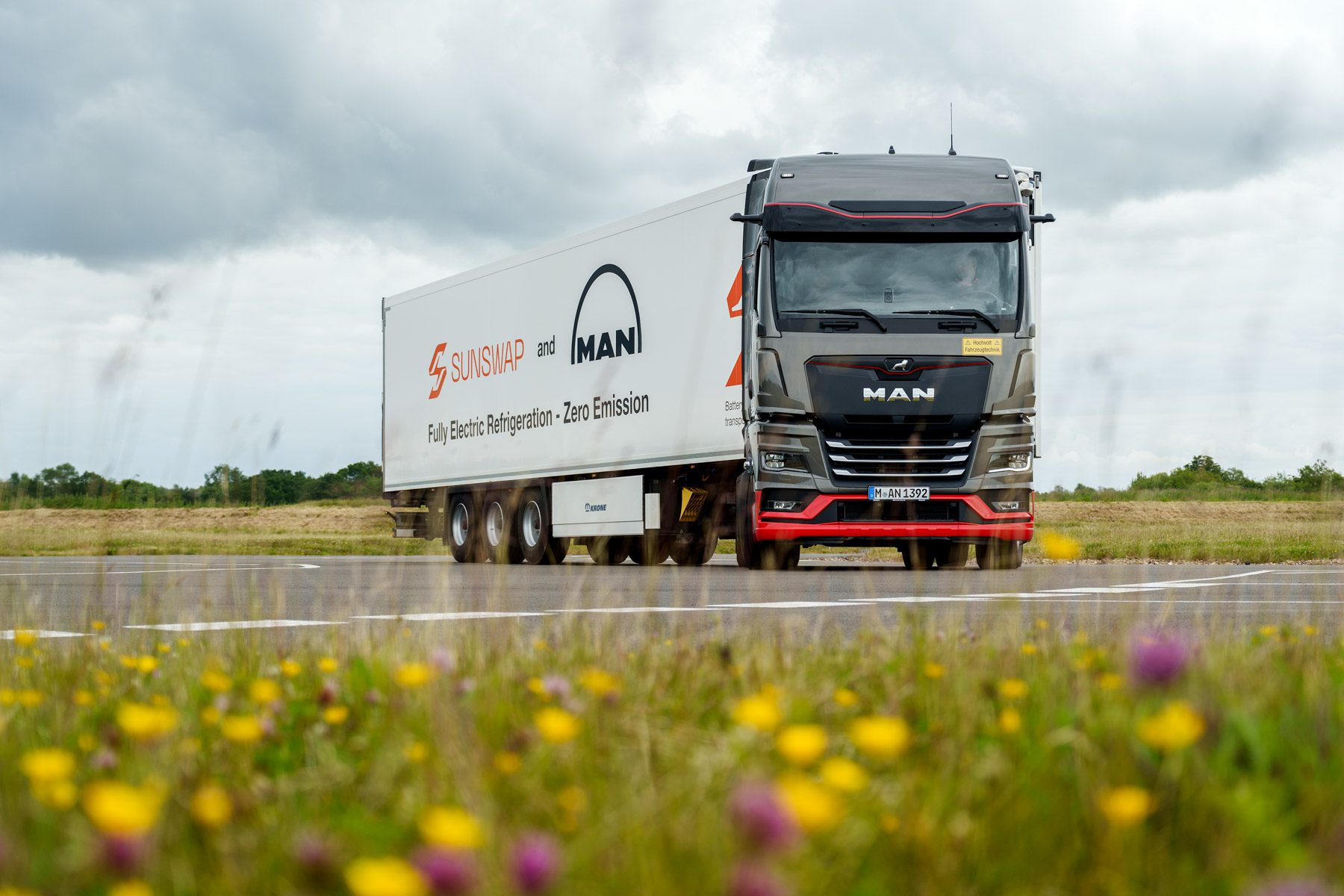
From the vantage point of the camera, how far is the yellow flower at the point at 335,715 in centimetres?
290

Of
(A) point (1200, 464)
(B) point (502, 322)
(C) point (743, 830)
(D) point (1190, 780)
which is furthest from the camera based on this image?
(B) point (502, 322)

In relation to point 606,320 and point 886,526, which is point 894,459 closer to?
point 886,526

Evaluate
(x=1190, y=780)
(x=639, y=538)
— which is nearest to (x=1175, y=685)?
(x=1190, y=780)

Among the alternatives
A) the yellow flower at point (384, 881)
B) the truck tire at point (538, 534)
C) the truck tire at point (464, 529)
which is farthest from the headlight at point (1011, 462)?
the yellow flower at point (384, 881)

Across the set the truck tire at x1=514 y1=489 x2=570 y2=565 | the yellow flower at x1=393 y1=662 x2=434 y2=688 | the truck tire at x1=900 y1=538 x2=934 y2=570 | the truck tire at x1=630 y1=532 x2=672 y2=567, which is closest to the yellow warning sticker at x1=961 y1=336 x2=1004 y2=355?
the truck tire at x1=900 y1=538 x2=934 y2=570

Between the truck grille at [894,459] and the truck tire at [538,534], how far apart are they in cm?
642

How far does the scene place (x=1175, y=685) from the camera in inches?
100

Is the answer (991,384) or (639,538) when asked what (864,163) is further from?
(639,538)

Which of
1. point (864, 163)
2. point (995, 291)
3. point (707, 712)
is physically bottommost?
point (707, 712)

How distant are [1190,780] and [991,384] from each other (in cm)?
1121

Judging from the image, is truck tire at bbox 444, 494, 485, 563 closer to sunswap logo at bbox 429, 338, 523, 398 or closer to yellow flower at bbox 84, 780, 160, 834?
sunswap logo at bbox 429, 338, 523, 398

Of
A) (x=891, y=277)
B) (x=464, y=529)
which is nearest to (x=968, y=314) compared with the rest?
(x=891, y=277)

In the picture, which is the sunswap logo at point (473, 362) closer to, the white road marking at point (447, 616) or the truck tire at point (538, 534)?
the truck tire at point (538, 534)

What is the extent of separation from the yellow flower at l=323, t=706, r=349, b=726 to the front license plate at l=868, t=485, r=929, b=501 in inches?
407
